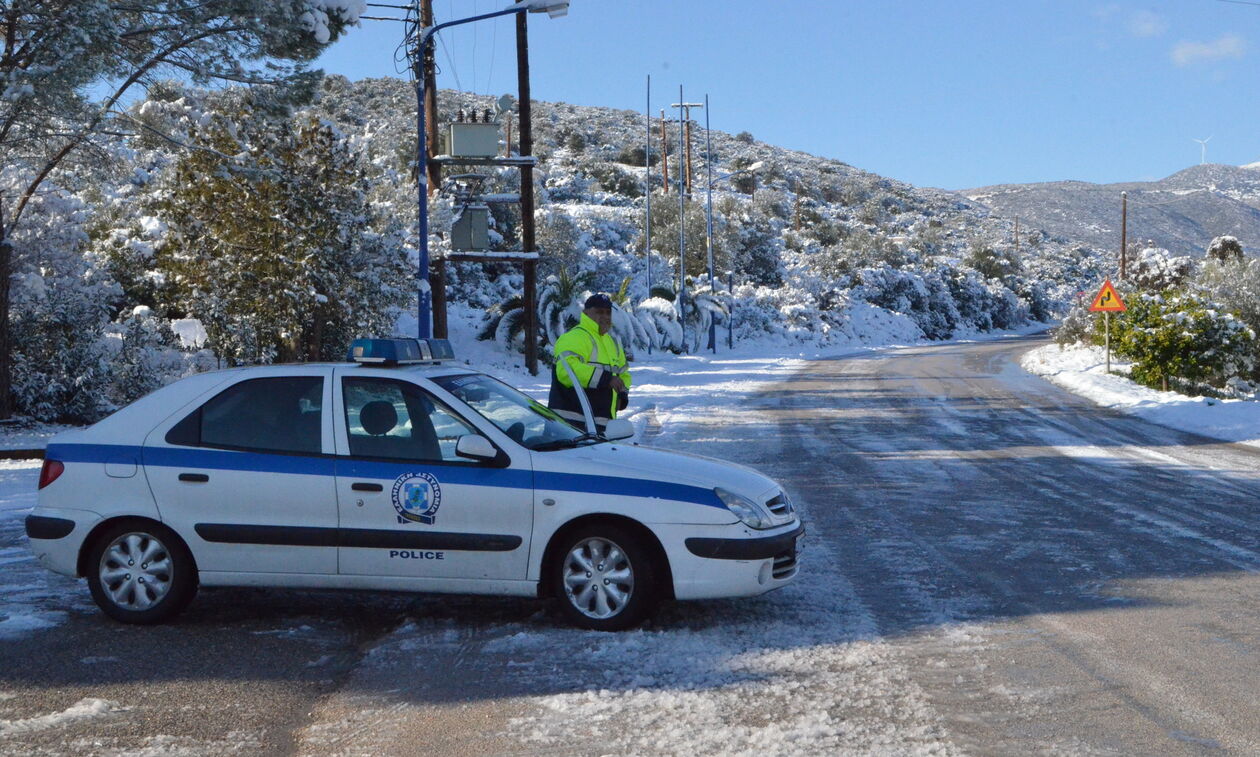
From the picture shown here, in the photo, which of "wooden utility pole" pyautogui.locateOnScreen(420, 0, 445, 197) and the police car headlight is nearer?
the police car headlight

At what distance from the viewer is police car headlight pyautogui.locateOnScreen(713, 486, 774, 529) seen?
619cm

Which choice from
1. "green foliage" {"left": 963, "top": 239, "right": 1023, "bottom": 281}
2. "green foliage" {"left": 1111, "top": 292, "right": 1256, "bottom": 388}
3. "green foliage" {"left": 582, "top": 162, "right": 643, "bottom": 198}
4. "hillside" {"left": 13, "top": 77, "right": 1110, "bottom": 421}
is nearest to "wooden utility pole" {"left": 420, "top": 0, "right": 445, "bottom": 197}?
"hillside" {"left": 13, "top": 77, "right": 1110, "bottom": 421}

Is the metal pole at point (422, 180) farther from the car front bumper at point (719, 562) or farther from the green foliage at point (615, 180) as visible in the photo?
the green foliage at point (615, 180)

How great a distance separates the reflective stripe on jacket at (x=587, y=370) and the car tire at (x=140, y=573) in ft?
9.96

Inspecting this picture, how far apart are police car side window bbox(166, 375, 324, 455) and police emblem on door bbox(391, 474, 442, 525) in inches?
24.5

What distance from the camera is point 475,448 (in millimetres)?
6230

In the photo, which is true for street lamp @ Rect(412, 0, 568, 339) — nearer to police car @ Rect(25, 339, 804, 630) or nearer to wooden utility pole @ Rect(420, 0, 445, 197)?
wooden utility pole @ Rect(420, 0, 445, 197)

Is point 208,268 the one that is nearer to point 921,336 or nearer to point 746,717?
point 746,717

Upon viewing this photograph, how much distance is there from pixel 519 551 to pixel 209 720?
183cm

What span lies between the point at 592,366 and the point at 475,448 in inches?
107

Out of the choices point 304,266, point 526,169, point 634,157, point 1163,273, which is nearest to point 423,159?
point 304,266

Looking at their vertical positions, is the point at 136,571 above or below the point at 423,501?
below

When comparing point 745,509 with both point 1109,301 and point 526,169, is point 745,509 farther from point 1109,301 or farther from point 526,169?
point 1109,301

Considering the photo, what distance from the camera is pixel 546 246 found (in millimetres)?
47344
